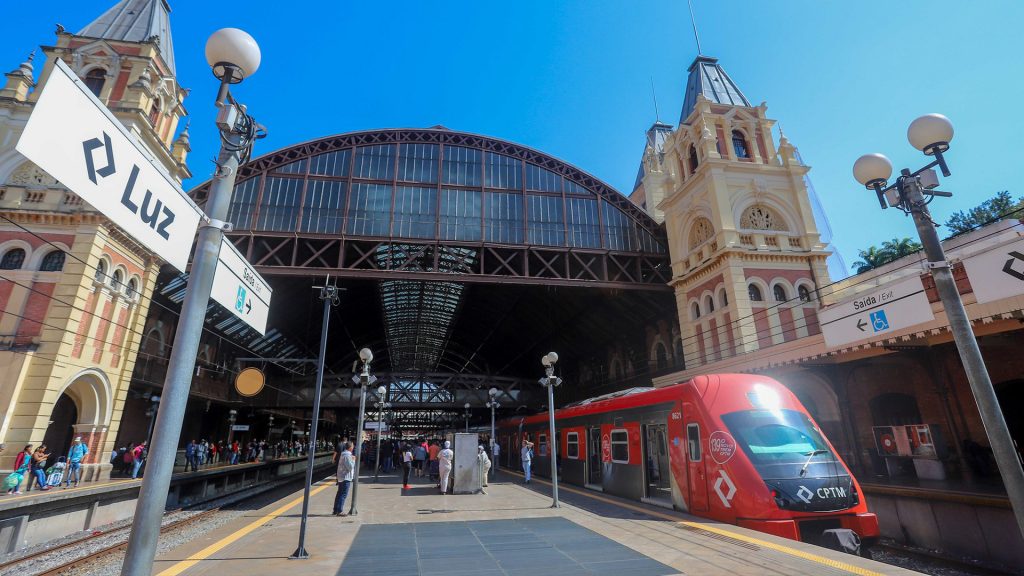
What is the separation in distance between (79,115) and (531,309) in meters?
32.3

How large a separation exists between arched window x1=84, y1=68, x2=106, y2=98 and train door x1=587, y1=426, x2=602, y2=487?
1074 inches

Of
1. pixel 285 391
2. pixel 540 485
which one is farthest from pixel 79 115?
pixel 285 391

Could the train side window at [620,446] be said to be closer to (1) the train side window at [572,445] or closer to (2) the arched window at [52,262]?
(1) the train side window at [572,445]

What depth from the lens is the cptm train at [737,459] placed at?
888cm

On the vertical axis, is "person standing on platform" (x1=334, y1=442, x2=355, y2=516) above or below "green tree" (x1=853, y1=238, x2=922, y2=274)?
below

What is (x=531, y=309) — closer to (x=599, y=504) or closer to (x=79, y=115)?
(x=599, y=504)

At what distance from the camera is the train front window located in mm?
9273

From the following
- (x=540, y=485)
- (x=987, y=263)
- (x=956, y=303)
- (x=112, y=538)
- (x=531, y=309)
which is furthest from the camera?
(x=531, y=309)

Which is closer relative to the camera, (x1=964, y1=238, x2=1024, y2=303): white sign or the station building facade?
(x1=964, y1=238, x2=1024, y2=303): white sign

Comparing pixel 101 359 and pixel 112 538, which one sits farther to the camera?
pixel 101 359

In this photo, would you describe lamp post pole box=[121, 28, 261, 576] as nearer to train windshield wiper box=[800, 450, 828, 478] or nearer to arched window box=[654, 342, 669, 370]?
train windshield wiper box=[800, 450, 828, 478]

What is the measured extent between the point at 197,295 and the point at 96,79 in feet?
90.5

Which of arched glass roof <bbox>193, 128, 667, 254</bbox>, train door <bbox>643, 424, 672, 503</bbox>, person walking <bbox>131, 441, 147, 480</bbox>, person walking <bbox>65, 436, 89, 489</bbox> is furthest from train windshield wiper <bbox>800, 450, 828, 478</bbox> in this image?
person walking <bbox>131, 441, 147, 480</bbox>

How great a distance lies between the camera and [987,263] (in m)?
7.73
